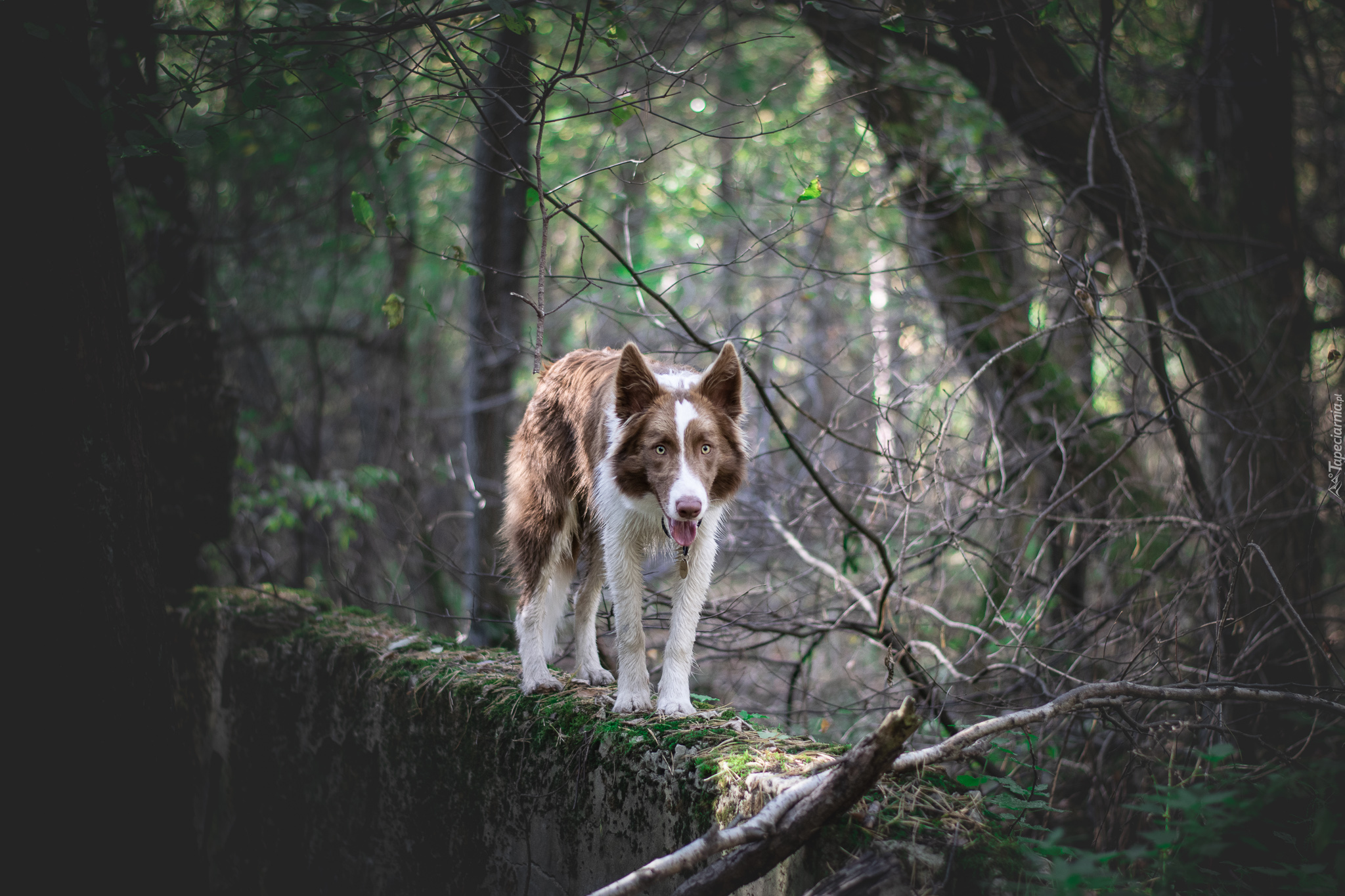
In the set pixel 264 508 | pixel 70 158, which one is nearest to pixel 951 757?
pixel 70 158

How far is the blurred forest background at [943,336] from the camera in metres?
4.54

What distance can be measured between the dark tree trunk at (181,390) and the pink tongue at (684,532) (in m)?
4.85

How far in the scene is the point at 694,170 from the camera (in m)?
14.1

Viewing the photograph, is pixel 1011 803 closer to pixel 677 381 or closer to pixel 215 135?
pixel 677 381

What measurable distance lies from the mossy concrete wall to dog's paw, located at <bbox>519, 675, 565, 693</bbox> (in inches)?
2.6

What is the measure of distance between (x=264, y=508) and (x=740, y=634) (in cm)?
811

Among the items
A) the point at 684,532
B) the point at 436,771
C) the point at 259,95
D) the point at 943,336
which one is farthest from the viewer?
the point at 943,336

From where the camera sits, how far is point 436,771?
466 centimetres

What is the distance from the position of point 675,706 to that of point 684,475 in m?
1.07

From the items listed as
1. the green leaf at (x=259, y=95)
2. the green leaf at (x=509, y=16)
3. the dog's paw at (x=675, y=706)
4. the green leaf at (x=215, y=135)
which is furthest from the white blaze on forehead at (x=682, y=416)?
the green leaf at (x=215, y=135)

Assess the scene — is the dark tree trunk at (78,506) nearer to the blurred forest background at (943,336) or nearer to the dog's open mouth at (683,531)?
the blurred forest background at (943,336)

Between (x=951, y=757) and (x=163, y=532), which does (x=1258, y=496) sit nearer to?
(x=951, y=757)

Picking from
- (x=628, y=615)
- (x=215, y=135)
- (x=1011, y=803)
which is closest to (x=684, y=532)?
(x=628, y=615)

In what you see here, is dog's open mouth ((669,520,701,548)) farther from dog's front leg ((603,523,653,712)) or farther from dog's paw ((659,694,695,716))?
dog's paw ((659,694,695,716))
